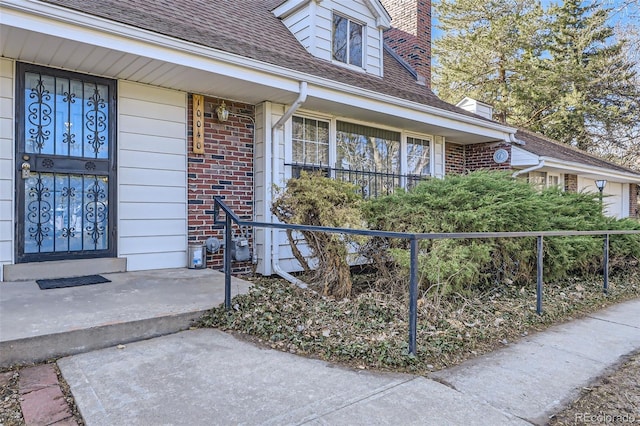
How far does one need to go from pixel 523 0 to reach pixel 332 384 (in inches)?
800

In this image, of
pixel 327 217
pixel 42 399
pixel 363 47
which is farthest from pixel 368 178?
pixel 42 399

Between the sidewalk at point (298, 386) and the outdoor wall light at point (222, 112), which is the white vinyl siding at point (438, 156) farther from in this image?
the sidewalk at point (298, 386)

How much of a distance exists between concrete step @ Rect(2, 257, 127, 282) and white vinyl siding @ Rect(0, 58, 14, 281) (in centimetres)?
10

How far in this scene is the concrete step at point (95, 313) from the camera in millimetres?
2432

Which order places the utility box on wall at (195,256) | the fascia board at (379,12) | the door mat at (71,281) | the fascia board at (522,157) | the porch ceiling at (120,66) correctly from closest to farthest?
1. the porch ceiling at (120,66)
2. the door mat at (71,281)
3. the utility box on wall at (195,256)
4. the fascia board at (379,12)
5. the fascia board at (522,157)

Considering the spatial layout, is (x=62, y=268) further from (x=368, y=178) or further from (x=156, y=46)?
(x=368, y=178)

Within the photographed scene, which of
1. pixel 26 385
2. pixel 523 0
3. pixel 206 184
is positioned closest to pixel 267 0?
pixel 206 184

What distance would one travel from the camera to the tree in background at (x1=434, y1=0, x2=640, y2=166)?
16.8m

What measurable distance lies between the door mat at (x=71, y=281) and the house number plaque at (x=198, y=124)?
177 cm

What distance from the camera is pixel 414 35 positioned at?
8.81m

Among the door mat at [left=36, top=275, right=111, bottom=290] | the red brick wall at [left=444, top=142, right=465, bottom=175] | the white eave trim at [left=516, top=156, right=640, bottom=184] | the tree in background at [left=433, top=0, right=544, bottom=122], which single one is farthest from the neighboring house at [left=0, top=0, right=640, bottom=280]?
A: the tree in background at [left=433, top=0, right=544, bottom=122]

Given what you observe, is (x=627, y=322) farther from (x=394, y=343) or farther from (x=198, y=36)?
(x=198, y=36)

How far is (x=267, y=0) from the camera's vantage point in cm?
745

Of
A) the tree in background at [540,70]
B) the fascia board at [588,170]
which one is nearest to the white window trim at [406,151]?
the fascia board at [588,170]
